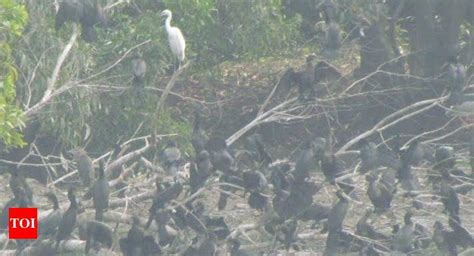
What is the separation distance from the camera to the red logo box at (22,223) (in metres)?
8.41

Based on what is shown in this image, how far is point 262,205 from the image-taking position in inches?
348

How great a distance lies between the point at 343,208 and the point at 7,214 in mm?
2444

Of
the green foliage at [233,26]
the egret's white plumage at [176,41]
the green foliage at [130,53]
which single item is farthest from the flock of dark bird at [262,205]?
the green foliage at [233,26]

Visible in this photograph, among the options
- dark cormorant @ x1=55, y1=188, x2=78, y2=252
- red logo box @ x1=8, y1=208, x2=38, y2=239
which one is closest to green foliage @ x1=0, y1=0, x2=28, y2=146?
dark cormorant @ x1=55, y1=188, x2=78, y2=252

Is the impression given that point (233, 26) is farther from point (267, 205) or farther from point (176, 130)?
point (267, 205)

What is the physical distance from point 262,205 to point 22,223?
175 cm

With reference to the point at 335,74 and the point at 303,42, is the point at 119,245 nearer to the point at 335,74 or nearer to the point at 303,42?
the point at 335,74

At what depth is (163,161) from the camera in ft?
29.5

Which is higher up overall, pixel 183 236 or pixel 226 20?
pixel 226 20

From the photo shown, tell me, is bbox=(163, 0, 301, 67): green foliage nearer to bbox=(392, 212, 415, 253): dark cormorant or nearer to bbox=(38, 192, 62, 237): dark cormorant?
bbox=(38, 192, 62, 237): dark cormorant

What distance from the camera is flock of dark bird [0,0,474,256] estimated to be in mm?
8328

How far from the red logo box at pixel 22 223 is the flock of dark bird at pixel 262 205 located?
0.06 meters

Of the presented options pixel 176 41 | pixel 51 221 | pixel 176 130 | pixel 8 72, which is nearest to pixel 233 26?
pixel 176 130

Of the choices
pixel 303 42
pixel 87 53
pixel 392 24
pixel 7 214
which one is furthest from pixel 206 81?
pixel 7 214
